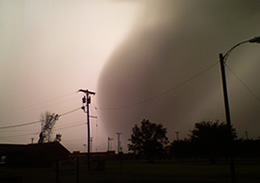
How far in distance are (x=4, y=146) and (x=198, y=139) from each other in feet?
162

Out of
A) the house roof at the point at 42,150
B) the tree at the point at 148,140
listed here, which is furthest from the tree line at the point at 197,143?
the house roof at the point at 42,150

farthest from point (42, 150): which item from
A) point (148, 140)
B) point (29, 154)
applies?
point (148, 140)

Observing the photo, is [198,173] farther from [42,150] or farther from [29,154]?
[29,154]

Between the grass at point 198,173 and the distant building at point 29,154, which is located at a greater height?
the distant building at point 29,154

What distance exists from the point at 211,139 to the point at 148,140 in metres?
21.4

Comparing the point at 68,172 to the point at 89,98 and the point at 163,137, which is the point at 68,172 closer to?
the point at 89,98

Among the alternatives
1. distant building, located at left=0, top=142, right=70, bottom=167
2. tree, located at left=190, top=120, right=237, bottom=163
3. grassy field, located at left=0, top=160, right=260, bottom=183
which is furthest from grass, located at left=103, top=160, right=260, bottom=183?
distant building, located at left=0, top=142, right=70, bottom=167

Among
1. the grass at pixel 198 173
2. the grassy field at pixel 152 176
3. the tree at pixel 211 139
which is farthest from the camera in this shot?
the tree at pixel 211 139

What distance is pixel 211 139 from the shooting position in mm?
51406

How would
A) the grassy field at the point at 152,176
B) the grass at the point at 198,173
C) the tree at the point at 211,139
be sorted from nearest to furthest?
the grassy field at the point at 152,176
the grass at the point at 198,173
the tree at the point at 211,139

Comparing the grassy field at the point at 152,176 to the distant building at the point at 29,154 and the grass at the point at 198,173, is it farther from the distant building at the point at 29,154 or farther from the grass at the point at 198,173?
the distant building at the point at 29,154

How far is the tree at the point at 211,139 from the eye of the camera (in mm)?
50500

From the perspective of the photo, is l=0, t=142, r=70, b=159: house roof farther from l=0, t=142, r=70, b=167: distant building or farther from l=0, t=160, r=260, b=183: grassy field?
l=0, t=160, r=260, b=183: grassy field

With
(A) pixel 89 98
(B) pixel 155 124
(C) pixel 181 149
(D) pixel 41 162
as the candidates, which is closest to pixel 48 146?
(D) pixel 41 162
